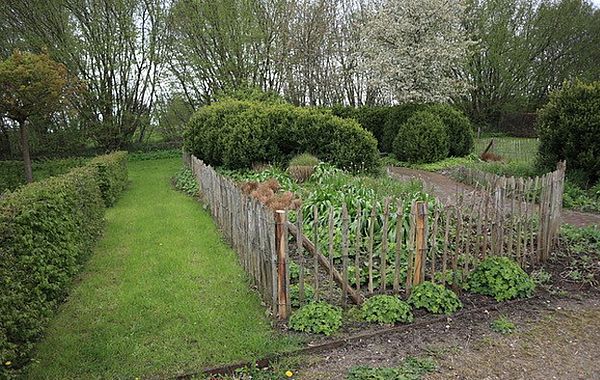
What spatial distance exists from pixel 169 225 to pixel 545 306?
6.56m

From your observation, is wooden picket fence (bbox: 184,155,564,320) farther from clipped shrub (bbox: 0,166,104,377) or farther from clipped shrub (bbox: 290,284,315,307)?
clipped shrub (bbox: 0,166,104,377)

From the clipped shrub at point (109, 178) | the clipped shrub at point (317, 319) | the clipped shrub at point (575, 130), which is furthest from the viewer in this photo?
the clipped shrub at point (109, 178)

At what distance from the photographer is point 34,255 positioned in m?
4.11

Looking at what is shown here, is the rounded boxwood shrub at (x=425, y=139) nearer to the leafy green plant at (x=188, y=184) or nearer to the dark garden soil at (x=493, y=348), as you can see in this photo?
the leafy green plant at (x=188, y=184)

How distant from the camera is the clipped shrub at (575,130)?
884 centimetres

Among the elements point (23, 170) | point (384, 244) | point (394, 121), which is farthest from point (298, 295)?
point (23, 170)

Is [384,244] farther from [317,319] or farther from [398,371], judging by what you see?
[398,371]

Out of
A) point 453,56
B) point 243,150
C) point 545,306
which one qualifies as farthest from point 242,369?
point 453,56

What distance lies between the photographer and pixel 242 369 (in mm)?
3375

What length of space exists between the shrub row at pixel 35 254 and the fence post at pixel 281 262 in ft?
7.03

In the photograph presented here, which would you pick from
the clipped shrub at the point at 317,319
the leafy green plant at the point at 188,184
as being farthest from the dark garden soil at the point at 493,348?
the leafy green plant at the point at 188,184

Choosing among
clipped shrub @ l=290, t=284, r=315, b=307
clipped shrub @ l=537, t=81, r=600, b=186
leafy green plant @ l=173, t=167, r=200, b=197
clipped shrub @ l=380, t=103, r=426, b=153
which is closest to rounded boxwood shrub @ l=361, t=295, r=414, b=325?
clipped shrub @ l=290, t=284, r=315, b=307

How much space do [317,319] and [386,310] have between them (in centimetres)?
69

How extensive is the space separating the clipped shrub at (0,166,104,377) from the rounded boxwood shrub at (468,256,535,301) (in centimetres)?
434
